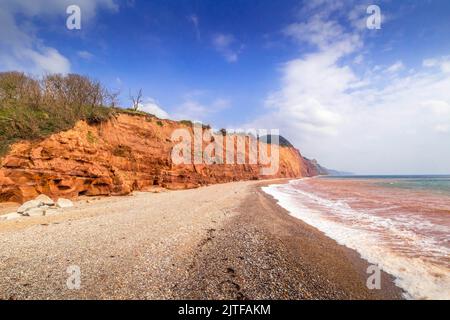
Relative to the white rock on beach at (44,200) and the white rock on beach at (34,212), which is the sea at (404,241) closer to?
the white rock on beach at (34,212)

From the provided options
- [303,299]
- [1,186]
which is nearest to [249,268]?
[303,299]

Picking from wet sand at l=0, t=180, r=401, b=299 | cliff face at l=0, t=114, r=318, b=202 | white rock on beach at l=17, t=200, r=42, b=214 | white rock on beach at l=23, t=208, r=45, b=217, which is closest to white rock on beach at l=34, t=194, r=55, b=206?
white rock on beach at l=17, t=200, r=42, b=214

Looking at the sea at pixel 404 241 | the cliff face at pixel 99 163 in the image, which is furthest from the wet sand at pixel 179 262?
the cliff face at pixel 99 163

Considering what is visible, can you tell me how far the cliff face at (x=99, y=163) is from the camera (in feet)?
50.8

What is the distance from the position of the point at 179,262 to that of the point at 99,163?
1705 centimetres

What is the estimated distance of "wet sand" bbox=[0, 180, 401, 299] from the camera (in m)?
4.74

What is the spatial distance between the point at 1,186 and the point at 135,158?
1162 cm

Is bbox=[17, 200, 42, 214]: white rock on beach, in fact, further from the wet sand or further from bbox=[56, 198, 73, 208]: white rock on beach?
the wet sand

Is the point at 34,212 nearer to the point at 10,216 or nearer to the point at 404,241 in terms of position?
the point at 10,216

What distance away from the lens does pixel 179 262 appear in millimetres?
6039

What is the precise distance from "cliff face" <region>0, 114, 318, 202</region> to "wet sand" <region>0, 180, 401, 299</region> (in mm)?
6901

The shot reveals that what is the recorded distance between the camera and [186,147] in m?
34.7

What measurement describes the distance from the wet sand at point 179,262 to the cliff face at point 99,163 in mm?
6901
